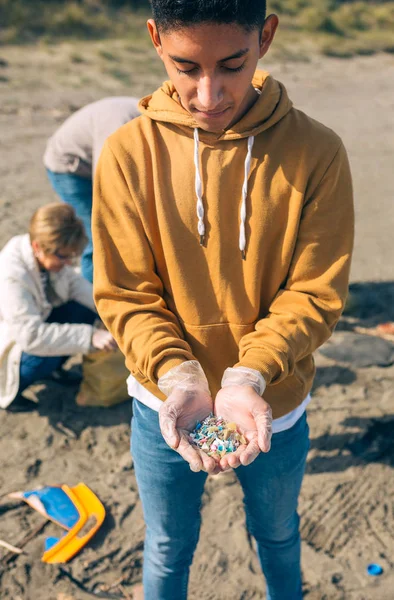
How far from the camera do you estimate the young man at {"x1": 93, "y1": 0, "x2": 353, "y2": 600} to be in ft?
5.51

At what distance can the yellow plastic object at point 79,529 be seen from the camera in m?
2.85

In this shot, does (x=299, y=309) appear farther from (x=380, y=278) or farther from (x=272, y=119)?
(x=380, y=278)

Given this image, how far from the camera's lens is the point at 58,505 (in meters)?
3.09

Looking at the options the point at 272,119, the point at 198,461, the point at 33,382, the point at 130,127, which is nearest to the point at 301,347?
the point at 198,461

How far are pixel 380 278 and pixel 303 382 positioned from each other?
361 cm

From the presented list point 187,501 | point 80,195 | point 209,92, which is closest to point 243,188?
point 209,92

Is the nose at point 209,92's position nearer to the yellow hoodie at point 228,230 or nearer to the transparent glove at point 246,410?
the yellow hoodie at point 228,230

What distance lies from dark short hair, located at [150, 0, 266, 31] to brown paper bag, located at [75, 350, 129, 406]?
2.48m

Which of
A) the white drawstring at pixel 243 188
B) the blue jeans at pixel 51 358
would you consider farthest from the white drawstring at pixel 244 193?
the blue jeans at pixel 51 358

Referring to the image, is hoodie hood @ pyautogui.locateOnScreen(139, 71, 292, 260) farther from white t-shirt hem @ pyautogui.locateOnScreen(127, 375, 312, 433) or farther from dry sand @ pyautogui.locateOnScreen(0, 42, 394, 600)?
dry sand @ pyautogui.locateOnScreen(0, 42, 394, 600)

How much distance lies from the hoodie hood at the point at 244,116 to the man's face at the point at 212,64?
3 centimetres

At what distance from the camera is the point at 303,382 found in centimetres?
187

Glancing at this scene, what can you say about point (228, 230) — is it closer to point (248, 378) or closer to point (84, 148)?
point (248, 378)

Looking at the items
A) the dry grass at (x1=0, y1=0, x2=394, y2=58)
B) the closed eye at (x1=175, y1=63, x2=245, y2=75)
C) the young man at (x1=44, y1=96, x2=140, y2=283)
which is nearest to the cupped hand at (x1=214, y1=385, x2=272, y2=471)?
the closed eye at (x1=175, y1=63, x2=245, y2=75)
